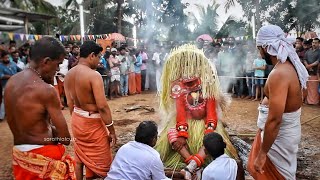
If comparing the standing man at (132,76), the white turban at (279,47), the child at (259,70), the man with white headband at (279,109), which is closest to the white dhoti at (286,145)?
the man with white headband at (279,109)

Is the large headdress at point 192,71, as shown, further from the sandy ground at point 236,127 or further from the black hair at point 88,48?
the sandy ground at point 236,127

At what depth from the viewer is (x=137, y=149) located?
298cm

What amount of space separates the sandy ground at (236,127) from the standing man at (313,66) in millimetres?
512

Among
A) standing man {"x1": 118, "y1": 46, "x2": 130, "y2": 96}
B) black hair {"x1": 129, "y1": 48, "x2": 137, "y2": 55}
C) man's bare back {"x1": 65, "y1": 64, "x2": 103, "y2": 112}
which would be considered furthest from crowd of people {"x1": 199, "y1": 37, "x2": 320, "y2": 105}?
man's bare back {"x1": 65, "y1": 64, "x2": 103, "y2": 112}

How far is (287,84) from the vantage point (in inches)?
105

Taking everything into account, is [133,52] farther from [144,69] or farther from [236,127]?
[236,127]

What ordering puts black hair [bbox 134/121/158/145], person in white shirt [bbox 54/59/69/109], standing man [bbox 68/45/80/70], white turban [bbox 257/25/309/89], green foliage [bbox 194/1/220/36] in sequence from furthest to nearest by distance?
green foliage [bbox 194/1/220/36] → standing man [bbox 68/45/80/70] → person in white shirt [bbox 54/59/69/109] → black hair [bbox 134/121/158/145] → white turban [bbox 257/25/309/89]

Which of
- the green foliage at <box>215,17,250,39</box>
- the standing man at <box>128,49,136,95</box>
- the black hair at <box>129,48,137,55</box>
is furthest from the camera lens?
the green foliage at <box>215,17,250,39</box>

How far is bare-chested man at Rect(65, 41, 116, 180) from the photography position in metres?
3.62

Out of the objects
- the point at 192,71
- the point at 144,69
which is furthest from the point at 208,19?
the point at 192,71

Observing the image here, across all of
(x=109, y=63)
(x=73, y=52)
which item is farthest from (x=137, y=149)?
(x=109, y=63)

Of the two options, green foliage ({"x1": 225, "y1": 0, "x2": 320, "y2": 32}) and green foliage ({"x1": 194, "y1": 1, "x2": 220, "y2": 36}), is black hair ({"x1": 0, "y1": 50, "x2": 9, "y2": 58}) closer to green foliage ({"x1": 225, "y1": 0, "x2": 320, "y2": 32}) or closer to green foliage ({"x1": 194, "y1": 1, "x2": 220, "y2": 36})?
green foliage ({"x1": 225, "y1": 0, "x2": 320, "y2": 32})

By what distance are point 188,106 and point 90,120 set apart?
4.27 ft

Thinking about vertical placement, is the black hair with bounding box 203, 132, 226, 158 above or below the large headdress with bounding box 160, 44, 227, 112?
below
